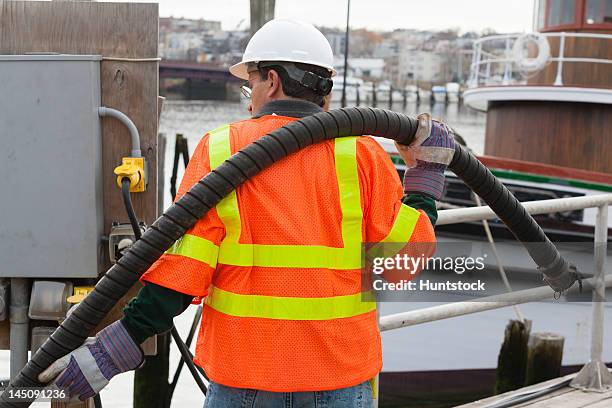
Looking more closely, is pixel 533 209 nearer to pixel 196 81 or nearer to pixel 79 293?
pixel 79 293

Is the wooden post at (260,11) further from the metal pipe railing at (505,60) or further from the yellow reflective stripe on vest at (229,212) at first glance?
the yellow reflective stripe on vest at (229,212)

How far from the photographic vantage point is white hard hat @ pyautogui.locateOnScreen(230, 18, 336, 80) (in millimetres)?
2439

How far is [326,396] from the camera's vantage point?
2.39 m

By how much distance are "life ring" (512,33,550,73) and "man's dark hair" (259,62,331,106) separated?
8.58 metres

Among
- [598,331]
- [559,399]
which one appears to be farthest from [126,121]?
[598,331]

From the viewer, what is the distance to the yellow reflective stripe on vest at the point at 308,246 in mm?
2309

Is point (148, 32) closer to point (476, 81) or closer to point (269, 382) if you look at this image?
point (269, 382)

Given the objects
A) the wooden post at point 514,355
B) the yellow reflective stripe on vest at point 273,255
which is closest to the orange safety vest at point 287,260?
the yellow reflective stripe on vest at point 273,255

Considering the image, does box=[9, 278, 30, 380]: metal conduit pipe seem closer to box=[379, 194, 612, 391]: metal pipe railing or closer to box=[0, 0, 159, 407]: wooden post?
box=[0, 0, 159, 407]: wooden post

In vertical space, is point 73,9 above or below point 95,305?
above

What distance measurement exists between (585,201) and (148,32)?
7.17 ft

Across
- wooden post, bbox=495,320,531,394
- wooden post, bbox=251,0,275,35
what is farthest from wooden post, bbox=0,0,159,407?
wooden post, bbox=495,320,531,394

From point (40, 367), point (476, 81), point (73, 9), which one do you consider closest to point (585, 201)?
point (73, 9)

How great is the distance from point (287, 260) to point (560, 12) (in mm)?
9813
